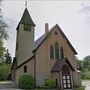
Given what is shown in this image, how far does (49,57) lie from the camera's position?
29719mm

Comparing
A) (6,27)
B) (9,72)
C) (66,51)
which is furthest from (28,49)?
(9,72)

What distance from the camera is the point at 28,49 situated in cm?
3344

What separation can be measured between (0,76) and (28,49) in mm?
17232

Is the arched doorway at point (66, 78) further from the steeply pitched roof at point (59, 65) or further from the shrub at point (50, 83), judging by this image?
the shrub at point (50, 83)

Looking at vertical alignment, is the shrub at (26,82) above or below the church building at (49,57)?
below

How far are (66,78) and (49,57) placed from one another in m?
4.57

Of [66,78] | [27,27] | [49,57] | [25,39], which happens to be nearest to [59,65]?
[66,78]

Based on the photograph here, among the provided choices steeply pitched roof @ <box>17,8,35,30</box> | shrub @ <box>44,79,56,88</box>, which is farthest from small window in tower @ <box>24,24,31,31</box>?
shrub @ <box>44,79,56,88</box>

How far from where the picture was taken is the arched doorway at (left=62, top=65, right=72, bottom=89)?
1083 inches

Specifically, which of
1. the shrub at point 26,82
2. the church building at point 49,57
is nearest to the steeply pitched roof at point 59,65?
the church building at point 49,57

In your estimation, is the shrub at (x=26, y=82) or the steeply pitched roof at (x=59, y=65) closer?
the shrub at (x=26, y=82)

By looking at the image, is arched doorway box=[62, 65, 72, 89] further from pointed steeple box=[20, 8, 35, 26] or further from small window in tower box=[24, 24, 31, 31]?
pointed steeple box=[20, 8, 35, 26]

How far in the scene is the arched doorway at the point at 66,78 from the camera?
1083 inches

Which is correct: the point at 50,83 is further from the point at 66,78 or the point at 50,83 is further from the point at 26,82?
the point at 26,82
